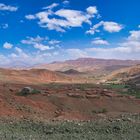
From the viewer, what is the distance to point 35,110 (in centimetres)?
2266

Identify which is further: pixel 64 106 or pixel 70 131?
pixel 64 106

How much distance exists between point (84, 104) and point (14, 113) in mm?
7636

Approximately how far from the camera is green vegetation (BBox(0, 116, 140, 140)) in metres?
12.8

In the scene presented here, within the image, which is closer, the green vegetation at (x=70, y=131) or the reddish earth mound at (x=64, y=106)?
the green vegetation at (x=70, y=131)

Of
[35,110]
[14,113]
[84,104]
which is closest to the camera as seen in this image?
[14,113]

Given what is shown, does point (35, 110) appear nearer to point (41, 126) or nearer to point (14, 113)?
point (14, 113)

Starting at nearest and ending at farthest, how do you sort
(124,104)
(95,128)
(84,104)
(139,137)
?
(139,137), (95,128), (84,104), (124,104)

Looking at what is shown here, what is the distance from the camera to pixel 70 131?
14000mm

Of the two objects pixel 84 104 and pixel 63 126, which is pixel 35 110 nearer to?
pixel 84 104

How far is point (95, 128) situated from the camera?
1445 cm

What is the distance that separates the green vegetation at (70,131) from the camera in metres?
12.8

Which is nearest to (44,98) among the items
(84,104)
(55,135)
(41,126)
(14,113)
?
(84,104)

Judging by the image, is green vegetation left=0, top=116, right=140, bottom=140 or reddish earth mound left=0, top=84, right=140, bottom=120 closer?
green vegetation left=0, top=116, right=140, bottom=140

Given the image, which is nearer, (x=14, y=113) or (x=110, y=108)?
(x=14, y=113)
